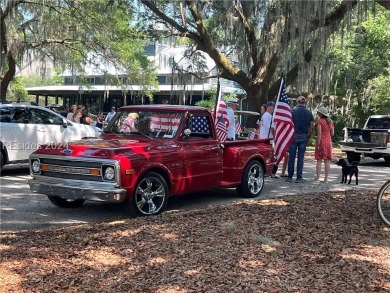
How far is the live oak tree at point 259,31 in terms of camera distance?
17.9 meters

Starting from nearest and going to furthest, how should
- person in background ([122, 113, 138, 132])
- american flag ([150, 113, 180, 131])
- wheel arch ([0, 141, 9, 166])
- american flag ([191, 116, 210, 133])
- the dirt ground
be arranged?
the dirt ground < american flag ([150, 113, 180, 131]) < person in background ([122, 113, 138, 132]) < american flag ([191, 116, 210, 133]) < wheel arch ([0, 141, 9, 166])

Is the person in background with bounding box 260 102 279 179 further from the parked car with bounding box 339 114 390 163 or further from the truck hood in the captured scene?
the truck hood

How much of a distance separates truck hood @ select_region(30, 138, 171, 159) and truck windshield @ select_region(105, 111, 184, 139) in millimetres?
272

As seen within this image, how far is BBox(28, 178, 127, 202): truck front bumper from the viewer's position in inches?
284

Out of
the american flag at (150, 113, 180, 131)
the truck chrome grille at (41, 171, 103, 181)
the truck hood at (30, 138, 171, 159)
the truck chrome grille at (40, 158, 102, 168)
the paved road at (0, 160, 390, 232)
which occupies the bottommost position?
the paved road at (0, 160, 390, 232)

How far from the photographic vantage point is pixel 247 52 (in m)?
21.7

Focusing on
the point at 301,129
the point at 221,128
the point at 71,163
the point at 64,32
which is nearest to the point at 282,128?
the point at 301,129

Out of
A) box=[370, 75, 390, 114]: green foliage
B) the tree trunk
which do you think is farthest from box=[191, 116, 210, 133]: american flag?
box=[370, 75, 390, 114]: green foliage

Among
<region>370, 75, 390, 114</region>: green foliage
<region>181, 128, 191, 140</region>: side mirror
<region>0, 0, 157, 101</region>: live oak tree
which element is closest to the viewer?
<region>181, 128, 191, 140</region>: side mirror

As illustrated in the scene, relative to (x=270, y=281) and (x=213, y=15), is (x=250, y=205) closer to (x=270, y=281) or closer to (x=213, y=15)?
(x=270, y=281)

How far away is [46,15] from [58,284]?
19676mm

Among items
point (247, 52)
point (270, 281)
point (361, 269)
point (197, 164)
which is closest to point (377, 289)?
point (361, 269)

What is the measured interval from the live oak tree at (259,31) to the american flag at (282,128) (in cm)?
696

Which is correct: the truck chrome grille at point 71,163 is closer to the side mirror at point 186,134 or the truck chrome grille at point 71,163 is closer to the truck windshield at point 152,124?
the truck windshield at point 152,124
